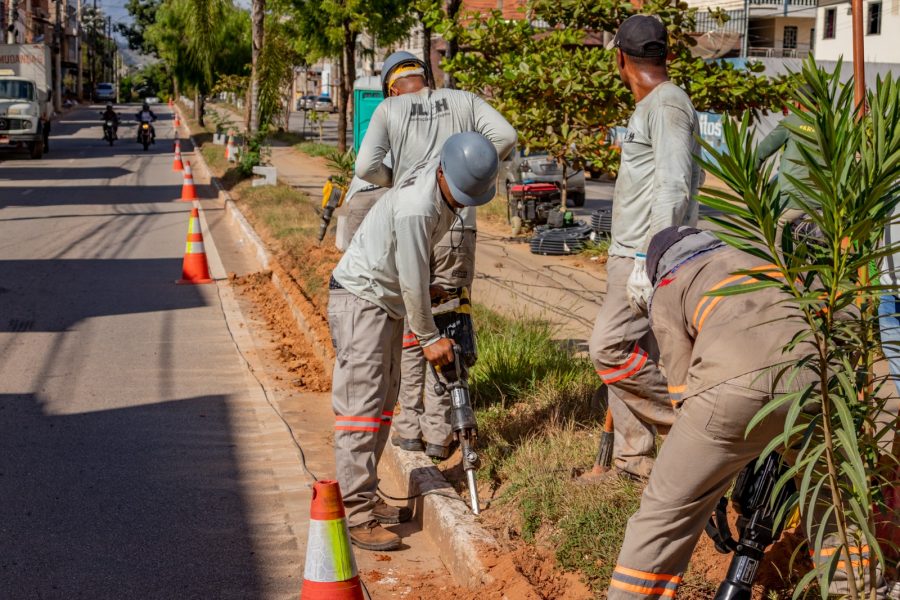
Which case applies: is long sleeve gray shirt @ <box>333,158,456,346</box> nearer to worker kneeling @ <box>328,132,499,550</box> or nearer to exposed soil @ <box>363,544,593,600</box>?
worker kneeling @ <box>328,132,499,550</box>

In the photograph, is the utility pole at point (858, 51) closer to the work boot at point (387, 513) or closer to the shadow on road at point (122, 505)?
the work boot at point (387, 513)

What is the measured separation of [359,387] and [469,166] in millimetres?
1198

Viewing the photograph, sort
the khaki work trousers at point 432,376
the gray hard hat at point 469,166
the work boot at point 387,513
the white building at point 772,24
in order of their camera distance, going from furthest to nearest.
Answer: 1. the white building at point 772,24
2. the khaki work trousers at point 432,376
3. the work boot at point 387,513
4. the gray hard hat at point 469,166

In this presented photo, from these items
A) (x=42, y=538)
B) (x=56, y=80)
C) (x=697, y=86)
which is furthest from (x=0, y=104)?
(x=56, y=80)

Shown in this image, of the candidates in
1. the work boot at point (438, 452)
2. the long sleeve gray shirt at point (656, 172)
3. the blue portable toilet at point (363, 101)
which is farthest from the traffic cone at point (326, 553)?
the blue portable toilet at point (363, 101)

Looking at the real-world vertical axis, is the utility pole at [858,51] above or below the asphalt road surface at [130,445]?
above

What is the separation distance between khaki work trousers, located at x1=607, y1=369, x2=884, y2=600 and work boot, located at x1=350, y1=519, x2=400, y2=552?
1.87 m

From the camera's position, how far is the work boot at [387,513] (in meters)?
5.13

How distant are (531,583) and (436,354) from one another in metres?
1.11

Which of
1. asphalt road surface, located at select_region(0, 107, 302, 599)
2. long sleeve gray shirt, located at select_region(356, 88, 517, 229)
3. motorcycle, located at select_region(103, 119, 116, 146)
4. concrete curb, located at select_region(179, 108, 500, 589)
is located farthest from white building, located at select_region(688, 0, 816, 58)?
concrete curb, located at select_region(179, 108, 500, 589)

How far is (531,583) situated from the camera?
4.09 metres

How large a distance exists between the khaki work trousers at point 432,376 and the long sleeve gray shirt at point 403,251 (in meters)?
0.79

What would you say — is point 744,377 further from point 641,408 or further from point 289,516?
point 289,516

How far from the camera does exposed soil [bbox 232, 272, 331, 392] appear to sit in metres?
8.06
